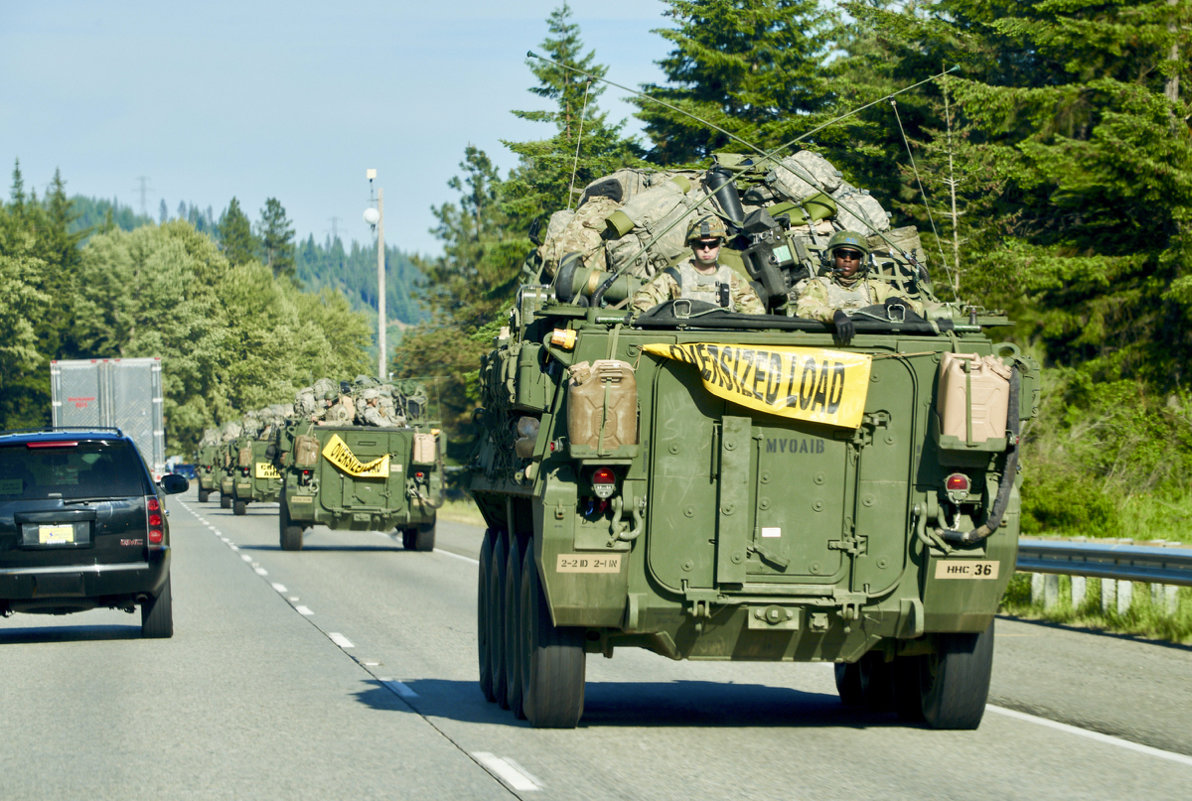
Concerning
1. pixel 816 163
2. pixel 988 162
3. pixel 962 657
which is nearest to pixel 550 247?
pixel 816 163

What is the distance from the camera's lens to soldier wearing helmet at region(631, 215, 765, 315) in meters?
10.1

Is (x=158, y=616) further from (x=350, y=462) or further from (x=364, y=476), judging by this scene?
(x=364, y=476)

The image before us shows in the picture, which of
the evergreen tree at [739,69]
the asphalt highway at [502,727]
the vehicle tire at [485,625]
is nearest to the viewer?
the asphalt highway at [502,727]

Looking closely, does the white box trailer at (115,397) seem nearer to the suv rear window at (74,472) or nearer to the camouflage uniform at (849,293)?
the suv rear window at (74,472)

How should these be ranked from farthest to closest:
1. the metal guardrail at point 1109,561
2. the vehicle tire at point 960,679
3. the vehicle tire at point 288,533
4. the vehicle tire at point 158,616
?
the vehicle tire at point 288,533 → the vehicle tire at point 158,616 → the metal guardrail at point 1109,561 → the vehicle tire at point 960,679

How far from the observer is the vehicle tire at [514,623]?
1014cm

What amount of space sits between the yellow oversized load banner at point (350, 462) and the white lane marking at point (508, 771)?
67.4 feet

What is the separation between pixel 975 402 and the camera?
29.3 ft

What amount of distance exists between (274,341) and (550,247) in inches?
4021

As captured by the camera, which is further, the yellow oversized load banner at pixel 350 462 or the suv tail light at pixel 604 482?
the yellow oversized load banner at pixel 350 462

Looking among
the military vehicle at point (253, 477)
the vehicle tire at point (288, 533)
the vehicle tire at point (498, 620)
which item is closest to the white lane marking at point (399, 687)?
the vehicle tire at point (498, 620)

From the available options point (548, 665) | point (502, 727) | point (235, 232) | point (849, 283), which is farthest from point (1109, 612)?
point (235, 232)

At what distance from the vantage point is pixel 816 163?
1294 centimetres

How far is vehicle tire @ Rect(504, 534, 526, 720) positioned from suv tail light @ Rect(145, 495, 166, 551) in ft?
17.5
